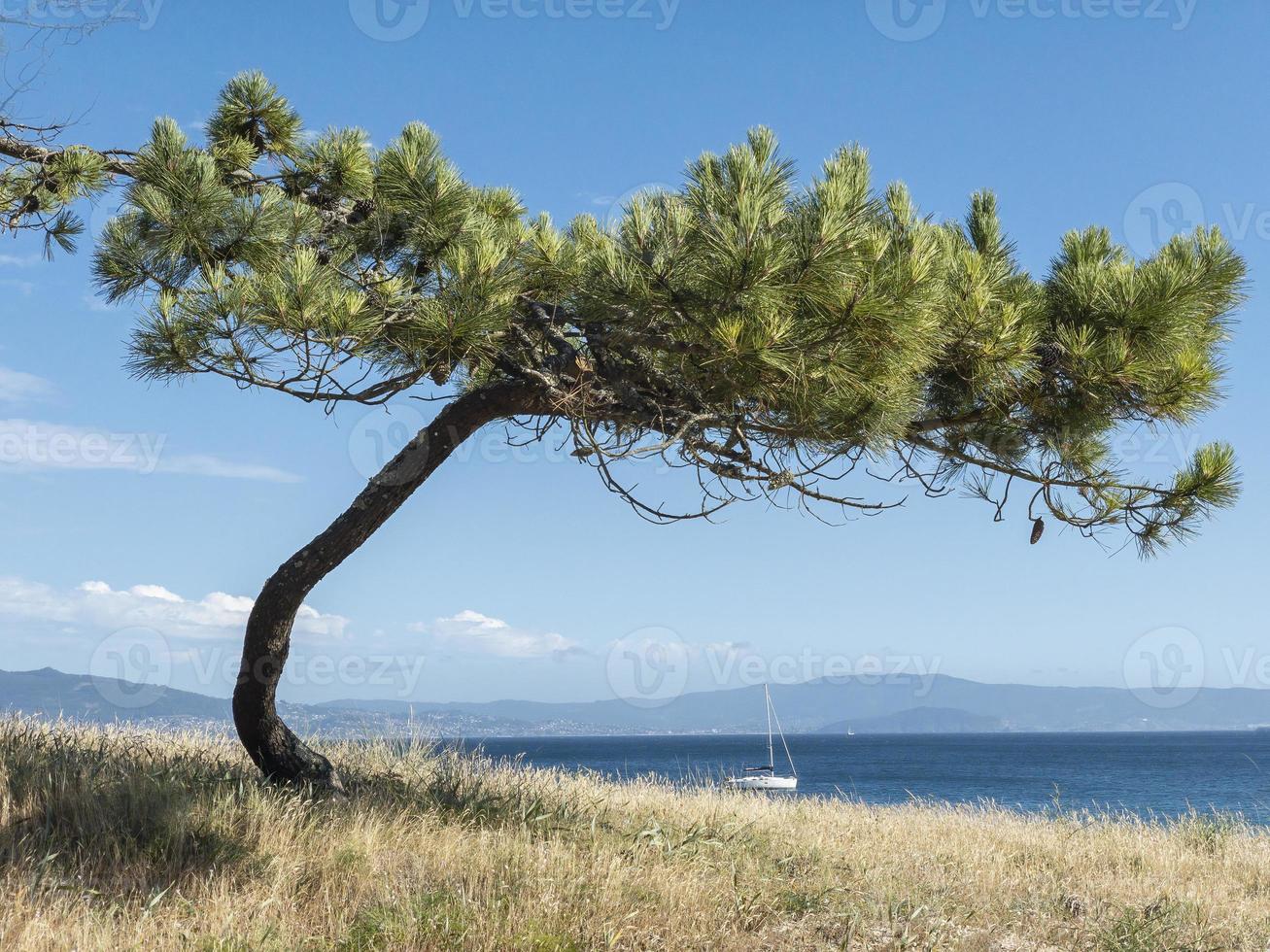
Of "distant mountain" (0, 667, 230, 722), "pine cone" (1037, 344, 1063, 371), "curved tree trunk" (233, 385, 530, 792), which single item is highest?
"pine cone" (1037, 344, 1063, 371)

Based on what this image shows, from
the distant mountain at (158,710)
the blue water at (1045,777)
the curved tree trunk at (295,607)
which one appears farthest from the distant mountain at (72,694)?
the curved tree trunk at (295,607)

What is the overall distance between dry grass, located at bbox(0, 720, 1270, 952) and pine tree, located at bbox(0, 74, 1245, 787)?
1347 millimetres

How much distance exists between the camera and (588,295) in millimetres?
5715

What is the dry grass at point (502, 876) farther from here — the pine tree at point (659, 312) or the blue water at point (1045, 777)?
the blue water at point (1045, 777)

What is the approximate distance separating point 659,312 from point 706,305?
333 millimetres

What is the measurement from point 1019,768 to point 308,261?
3240 inches

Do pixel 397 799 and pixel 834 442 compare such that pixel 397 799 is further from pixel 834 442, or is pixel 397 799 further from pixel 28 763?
pixel 834 442

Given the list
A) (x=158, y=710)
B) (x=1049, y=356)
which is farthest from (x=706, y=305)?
(x=158, y=710)

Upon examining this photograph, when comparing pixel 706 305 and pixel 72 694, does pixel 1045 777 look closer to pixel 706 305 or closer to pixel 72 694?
pixel 706 305

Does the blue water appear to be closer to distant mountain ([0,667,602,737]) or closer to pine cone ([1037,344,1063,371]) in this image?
distant mountain ([0,667,602,737])

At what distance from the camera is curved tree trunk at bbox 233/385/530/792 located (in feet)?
21.6

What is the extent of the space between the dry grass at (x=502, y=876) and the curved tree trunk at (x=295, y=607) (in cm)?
38

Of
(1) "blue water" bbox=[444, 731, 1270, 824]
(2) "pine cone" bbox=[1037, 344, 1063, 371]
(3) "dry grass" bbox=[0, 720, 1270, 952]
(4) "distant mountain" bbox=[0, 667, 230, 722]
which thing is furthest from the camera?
(4) "distant mountain" bbox=[0, 667, 230, 722]

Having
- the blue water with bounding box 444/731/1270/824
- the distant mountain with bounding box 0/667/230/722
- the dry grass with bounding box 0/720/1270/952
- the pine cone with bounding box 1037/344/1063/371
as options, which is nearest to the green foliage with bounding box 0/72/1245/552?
the pine cone with bounding box 1037/344/1063/371
